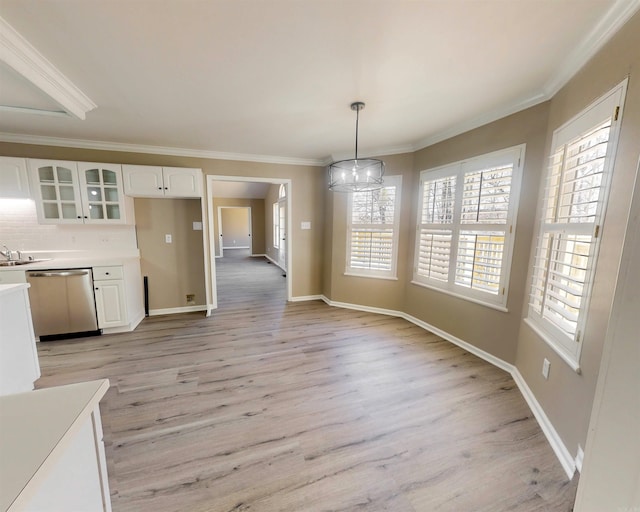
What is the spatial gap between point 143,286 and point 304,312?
2444mm

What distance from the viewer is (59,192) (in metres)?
3.16

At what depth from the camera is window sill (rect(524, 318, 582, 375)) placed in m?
1.56

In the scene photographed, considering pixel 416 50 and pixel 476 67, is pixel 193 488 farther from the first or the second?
pixel 476 67

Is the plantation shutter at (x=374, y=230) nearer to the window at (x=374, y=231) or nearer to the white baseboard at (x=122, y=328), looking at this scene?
the window at (x=374, y=231)

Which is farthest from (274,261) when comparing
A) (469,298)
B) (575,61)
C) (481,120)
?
(575,61)

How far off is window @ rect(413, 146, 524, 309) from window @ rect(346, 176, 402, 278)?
0.42 meters

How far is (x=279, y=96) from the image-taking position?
2.22 m

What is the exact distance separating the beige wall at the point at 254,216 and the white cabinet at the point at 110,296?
6867mm

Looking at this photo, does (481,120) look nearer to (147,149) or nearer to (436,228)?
(436,228)

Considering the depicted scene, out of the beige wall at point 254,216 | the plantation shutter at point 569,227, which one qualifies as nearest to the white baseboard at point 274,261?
the beige wall at point 254,216

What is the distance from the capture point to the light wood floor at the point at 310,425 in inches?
55.4

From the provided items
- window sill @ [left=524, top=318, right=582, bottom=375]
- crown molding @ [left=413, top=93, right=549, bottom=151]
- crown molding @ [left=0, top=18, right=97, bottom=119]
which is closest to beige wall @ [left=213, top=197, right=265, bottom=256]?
crown molding @ [left=413, top=93, right=549, bottom=151]

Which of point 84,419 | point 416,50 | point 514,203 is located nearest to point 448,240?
point 514,203

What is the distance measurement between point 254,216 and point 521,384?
9.18 metres
